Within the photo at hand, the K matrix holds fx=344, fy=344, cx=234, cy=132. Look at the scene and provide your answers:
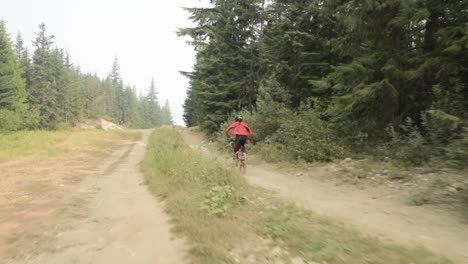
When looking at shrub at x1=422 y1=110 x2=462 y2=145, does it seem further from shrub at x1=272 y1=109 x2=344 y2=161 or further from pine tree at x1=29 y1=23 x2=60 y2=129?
pine tree at x1=29 y1=23 x2=60 y2=129

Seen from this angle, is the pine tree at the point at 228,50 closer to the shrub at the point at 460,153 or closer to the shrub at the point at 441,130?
the shrub at the point at 441,130

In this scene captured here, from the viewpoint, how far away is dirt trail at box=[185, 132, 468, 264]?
5.25 meters

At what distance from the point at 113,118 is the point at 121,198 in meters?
112

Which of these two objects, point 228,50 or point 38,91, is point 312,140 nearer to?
point 228,50

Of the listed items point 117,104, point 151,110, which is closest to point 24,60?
point 117,104

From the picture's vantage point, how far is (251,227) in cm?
600

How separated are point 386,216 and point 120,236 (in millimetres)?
→ 5024

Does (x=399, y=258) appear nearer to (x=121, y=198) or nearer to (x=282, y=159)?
(x=121, y=198)

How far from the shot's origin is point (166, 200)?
8609 mm

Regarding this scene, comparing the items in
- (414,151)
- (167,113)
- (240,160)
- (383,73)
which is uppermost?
(167,113)

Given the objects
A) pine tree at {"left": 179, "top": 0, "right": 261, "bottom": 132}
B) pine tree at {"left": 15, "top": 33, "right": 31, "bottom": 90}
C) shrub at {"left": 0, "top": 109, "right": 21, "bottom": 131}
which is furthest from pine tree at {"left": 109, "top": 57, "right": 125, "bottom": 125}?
pine tree at {"left": 179, "top": 0, "right": 261, "bottom": 132}

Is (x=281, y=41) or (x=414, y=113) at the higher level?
(x=281, y=41)

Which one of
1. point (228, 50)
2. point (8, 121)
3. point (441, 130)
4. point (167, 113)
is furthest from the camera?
point (167, 113)

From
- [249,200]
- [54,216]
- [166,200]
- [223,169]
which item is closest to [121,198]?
[166,200]
